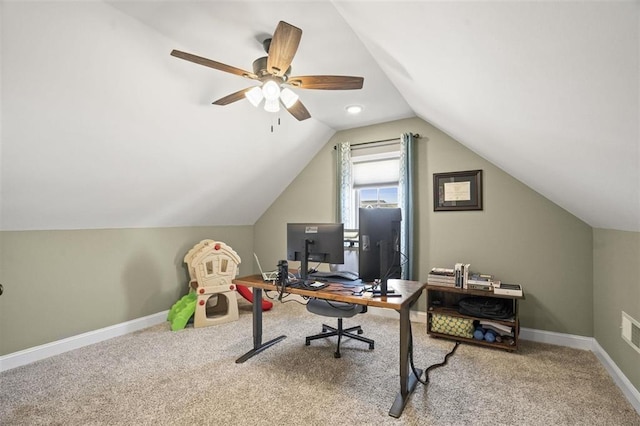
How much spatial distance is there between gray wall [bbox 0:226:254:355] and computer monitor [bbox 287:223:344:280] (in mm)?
2084

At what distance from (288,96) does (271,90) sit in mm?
193

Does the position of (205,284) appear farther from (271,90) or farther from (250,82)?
(271,90)

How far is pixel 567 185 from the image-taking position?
2127mm

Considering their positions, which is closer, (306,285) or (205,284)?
(306,285)

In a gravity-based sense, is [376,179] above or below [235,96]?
below

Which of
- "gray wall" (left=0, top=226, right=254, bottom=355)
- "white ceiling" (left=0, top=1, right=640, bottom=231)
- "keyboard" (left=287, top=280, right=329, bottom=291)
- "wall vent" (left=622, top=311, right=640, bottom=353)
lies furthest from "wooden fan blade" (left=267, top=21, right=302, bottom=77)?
"wall vent" (left=622, top=311, right=640, bottom=353)

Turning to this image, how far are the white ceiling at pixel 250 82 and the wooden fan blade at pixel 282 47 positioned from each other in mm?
294

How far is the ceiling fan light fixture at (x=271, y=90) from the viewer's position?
2.04 m

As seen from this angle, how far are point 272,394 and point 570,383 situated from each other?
7.61ft

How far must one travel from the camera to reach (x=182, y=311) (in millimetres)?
3457

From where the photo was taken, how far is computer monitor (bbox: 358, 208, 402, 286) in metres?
2.23

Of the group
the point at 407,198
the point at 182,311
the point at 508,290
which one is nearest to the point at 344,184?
the point at 407,198

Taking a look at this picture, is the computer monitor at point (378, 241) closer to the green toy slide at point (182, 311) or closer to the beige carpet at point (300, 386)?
the beige carpet at point (300, 386)

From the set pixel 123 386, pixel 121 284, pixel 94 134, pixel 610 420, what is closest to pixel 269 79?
pixel 94 134
